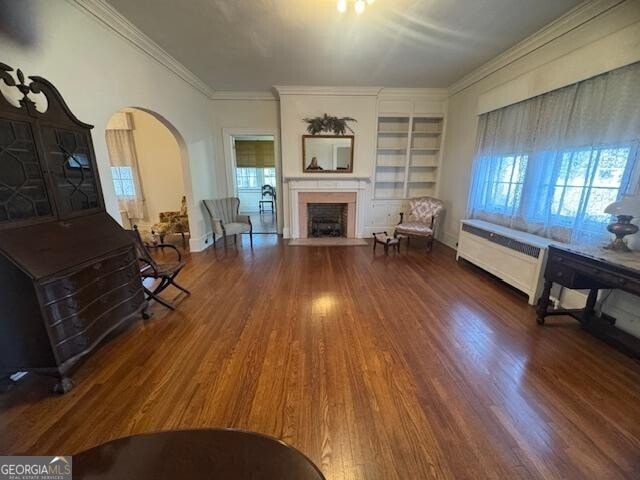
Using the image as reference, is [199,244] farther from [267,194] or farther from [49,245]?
[267,194]

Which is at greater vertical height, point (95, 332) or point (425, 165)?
point (425, 165)

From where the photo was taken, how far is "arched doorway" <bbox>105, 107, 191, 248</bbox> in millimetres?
5082

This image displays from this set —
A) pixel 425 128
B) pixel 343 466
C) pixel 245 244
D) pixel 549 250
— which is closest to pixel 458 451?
pixel 343 466

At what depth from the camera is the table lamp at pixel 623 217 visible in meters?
1.93

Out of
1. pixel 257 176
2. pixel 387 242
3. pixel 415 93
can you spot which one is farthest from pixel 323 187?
pixel 257 176

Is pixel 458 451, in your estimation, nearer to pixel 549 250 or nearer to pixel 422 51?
pixel 549 250

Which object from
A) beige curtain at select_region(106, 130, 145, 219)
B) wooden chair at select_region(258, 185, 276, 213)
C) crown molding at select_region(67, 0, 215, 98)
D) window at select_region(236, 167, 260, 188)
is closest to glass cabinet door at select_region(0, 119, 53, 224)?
crown molding at select_region(67, 0, 215, 98)

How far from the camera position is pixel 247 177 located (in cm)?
866

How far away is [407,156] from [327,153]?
62.5 inches

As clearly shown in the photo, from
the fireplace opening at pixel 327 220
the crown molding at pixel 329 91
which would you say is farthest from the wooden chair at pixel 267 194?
the crown molding at pixel 329 91

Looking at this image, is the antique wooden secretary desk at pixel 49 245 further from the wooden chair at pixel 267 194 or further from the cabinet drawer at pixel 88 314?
the wooden chair at pixel 267 194

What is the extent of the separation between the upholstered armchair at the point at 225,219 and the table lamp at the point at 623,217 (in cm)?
454

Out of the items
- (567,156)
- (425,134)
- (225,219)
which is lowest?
(225,219)

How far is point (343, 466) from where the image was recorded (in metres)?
1.22
